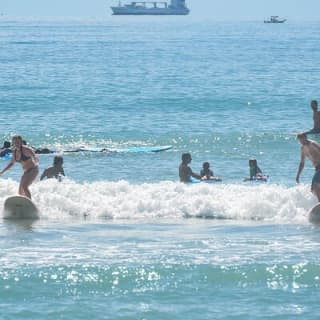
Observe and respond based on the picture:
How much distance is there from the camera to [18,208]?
2086 cm

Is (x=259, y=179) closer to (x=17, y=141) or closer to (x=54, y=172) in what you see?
(x=54, y=172)

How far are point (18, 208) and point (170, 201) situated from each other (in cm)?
281

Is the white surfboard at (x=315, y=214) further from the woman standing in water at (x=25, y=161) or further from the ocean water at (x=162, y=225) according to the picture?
the woman standing in water at (x=25, y=161)

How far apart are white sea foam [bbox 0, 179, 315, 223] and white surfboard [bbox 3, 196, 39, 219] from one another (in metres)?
0.38

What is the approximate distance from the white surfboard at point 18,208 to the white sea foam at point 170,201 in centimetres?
38

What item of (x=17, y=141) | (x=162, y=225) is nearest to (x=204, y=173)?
(x=162, y=225)

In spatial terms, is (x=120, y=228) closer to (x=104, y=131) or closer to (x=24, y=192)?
(x=24, y=192)

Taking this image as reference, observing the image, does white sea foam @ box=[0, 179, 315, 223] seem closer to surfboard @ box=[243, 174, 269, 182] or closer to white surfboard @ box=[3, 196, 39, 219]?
white surfboard @ box=[3, 196, 39, 219]

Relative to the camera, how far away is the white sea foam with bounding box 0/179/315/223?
21203 mm

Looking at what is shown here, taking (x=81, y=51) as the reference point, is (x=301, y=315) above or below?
below

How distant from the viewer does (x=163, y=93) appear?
5116 cm

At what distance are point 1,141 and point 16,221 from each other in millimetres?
13195

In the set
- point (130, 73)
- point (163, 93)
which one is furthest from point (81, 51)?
point (163, 93)

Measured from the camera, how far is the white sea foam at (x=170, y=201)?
835 inches
